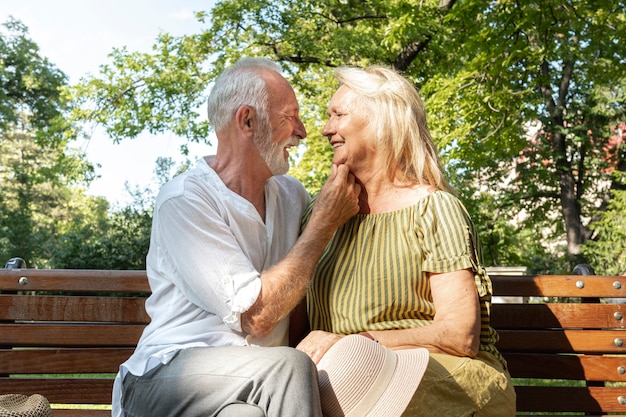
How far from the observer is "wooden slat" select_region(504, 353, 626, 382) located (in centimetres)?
323

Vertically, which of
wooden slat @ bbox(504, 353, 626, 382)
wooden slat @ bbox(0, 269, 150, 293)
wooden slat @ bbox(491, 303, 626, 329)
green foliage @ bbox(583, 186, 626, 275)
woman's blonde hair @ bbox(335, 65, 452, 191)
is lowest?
green foliage @ bbox(583, 186, 626, 275)

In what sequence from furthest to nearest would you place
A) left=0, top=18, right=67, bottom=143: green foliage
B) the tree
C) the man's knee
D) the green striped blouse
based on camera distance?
left=0, top=18, right=67, bottom=143: green foliage → the tree → the green striped blouse → the man's knee

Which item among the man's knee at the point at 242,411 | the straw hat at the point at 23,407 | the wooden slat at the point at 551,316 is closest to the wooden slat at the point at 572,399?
the wooden slat at the point at 551,316

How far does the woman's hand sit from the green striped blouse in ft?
0.43

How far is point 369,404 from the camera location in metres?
2.08

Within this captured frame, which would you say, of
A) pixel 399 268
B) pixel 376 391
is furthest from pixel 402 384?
pixel 399 268

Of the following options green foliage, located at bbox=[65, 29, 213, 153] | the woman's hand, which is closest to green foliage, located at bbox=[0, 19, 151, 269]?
green foliage, located at bbox=[65, 29, 213, 153]

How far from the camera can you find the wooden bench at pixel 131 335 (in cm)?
318

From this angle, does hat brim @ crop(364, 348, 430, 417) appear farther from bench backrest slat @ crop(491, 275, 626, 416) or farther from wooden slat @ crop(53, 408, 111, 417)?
wooden slat @ crop(53, 408, 111, 417)

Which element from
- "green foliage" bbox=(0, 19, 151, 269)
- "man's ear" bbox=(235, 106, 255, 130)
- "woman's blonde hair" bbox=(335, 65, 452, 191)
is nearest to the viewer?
"man's ear" bbox=(235, 106, 255, 130)

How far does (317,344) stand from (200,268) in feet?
1.56

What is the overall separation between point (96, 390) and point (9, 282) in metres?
0.61

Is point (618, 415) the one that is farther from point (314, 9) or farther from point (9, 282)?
point (314, 9)

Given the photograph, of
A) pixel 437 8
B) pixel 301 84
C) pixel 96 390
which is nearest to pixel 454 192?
pixel 96 390
